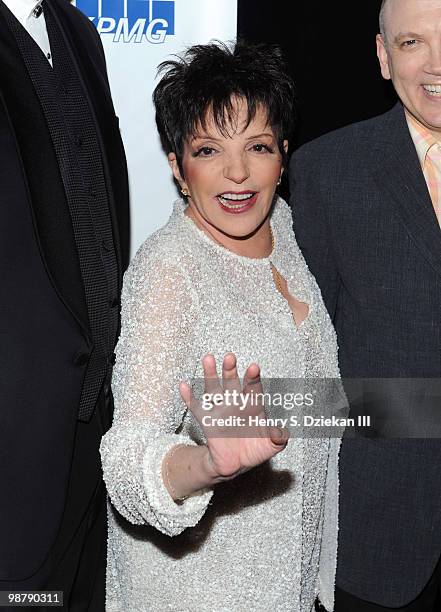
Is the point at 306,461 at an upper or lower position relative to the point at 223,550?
upper

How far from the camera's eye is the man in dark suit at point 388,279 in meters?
2.28

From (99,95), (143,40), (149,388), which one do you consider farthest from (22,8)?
(149,388)

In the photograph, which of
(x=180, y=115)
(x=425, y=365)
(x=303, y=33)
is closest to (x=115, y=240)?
(x=180, y=115)

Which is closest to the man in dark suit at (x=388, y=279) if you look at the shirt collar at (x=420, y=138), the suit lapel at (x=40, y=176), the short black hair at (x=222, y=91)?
the shirt collar at (x=420, y=138)

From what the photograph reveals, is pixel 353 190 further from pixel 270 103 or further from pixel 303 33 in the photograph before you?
pixel 303 33

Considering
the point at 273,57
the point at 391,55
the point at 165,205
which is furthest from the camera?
the point at 165,205

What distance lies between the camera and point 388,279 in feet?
7.51

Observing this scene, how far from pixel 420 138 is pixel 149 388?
1001 mm

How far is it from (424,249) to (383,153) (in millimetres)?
278

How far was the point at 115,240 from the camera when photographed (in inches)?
84.1

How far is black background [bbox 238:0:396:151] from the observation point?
116 inches

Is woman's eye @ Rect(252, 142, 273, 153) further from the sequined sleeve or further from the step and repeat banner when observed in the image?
the step and repeat banner

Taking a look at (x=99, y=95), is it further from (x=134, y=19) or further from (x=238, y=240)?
(x=134, y=19)

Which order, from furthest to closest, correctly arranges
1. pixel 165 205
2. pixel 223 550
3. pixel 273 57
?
pixel 165 205 → pixel 273 57 → pixel 223 550
